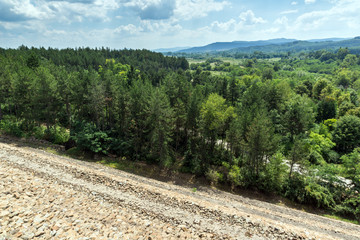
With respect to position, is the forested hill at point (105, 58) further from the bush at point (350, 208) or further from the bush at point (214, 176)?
the bush at point (350, 208)

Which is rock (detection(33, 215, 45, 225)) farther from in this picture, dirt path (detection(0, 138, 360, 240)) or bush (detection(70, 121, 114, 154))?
bush (detection(70, 121, 114, 154))

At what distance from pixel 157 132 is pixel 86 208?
1588 cm

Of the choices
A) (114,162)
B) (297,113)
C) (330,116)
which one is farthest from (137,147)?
(330,116)

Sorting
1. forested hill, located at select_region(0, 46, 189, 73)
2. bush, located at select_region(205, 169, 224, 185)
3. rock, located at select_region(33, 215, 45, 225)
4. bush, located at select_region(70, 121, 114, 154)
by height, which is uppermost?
forested hill, located at select_region(0, 46, 189, 73)

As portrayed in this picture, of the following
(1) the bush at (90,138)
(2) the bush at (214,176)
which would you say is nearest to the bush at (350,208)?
(2) the bush at (214,176)

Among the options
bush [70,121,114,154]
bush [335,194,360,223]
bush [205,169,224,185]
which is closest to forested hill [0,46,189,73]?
bush [70,121,114,154]

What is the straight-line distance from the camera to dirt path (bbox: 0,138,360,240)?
40.9 ft

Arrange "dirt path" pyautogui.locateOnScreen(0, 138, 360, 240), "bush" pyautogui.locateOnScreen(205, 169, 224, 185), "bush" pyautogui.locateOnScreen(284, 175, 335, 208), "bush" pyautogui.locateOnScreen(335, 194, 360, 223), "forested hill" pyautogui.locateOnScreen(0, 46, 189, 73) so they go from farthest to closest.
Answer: "forested hill" pyautogui.locateOnScreen(0, 46, 189, 73) < "bush" pyautogui.locateOnScreen(205, 169, 224, 185) < "bush" pyautogui.locateOnScreen(284, 175, 335, 208) < "bush" pyautogui.locateOnScreen(335, 194, 360, 223) < "dirt path" pyautogui.locateOnScreen(0, 138, 360, 240)

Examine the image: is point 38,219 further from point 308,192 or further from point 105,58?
point 105,58

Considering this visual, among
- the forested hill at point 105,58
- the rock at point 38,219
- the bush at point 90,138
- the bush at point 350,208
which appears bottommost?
the bush at point 350,208

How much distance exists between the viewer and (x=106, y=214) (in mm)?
14227

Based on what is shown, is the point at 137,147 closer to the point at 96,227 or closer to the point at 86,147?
the point at 86,147

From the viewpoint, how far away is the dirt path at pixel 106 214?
40.9 ft

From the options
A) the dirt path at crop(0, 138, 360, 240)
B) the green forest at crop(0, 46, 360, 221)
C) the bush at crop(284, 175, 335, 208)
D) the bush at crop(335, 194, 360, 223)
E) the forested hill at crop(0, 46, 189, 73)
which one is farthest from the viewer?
the forested hill at crop(0, 46, 189, 73)
